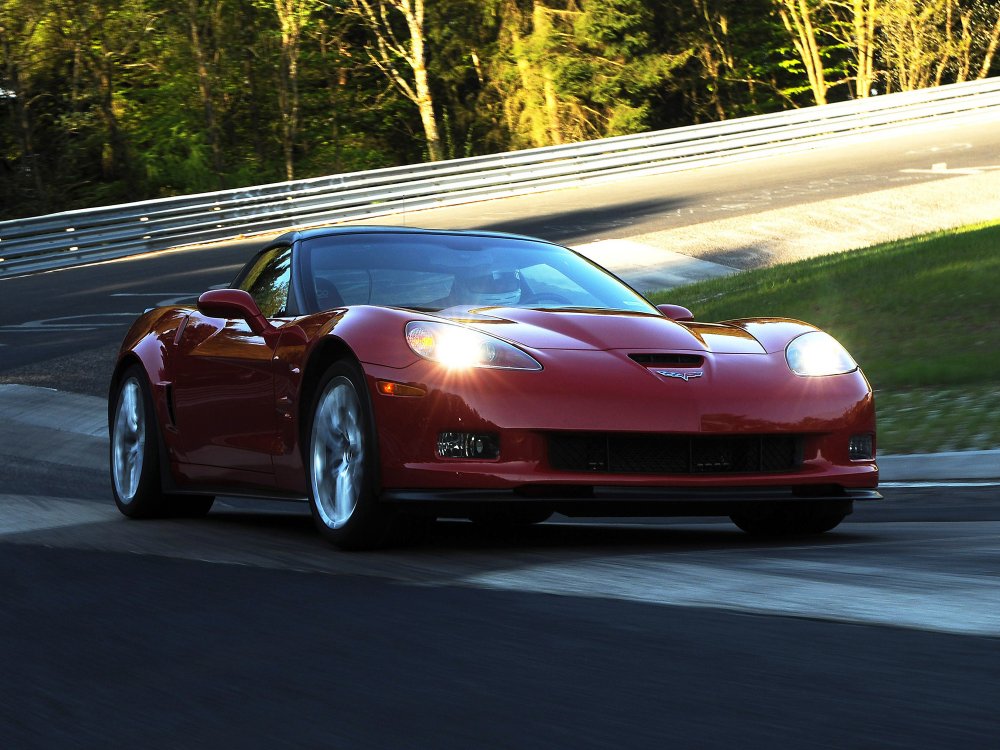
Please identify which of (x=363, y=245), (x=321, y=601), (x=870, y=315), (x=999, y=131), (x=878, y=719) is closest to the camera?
(x=878, y=719)

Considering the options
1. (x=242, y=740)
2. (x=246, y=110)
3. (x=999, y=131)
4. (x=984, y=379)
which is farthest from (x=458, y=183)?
(x=242, y=740)

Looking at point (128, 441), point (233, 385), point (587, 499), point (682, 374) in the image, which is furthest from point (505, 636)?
point (128, 441)

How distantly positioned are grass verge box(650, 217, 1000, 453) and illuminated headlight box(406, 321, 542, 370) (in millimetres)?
3796

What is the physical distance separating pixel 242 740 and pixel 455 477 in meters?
2.40

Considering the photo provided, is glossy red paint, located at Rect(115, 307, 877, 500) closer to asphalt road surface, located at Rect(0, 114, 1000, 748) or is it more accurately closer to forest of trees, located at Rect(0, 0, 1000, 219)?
asphalt road surface, located at Rect(0, 114, 1000, 748)

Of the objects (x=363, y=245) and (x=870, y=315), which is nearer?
(x=363, y=245)

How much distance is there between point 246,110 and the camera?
123ft

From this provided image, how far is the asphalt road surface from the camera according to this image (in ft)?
8.79

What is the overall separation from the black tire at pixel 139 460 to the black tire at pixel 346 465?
1653 millimetres

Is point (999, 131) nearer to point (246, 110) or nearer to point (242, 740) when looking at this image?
point (246, 110)

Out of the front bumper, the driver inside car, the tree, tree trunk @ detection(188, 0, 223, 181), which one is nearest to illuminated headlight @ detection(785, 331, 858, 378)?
the front bumper

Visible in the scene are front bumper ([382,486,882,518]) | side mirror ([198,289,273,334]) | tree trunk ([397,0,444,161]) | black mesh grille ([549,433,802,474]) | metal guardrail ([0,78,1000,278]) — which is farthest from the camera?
tree trunk ([397,0,444,161])

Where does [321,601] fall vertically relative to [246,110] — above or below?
below

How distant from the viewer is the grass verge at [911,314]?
8.91 metres
